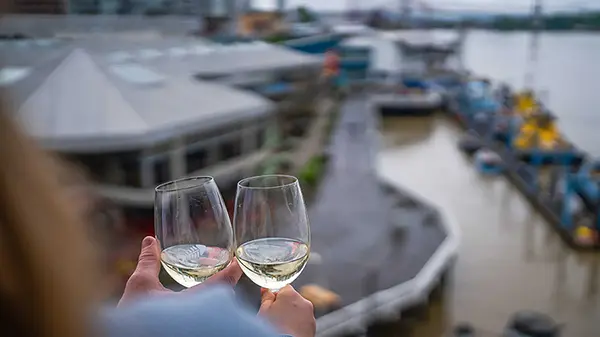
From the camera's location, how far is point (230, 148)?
334 cm

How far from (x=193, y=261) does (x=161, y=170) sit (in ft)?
7.91

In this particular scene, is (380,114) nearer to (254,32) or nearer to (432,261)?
(254,32)

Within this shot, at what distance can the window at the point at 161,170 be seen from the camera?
109 inches

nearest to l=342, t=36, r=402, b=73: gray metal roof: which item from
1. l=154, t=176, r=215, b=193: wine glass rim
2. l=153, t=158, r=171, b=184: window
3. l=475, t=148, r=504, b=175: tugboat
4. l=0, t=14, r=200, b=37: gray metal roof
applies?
l=475, t=148, r=504, b=175: tugboat

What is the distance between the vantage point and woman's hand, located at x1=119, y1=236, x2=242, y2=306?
398 millimetres

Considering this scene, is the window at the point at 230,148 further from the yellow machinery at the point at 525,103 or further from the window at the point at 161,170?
the yellow machinery at the point at 525,103

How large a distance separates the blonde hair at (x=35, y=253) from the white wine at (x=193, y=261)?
0.21 meters

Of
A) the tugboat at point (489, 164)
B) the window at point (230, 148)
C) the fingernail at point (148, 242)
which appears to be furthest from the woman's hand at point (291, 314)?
the tugboat at point (489, 164)

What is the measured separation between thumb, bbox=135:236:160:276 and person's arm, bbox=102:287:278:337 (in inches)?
5.4

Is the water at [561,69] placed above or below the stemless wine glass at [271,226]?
below

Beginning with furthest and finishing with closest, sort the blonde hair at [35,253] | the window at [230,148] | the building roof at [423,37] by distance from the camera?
the building roof at [423,37], the window at [230,148], the blonde hair at [35,253]

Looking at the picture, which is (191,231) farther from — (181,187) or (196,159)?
(196,159)

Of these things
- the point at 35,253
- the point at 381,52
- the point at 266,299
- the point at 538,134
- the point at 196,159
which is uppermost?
the point at 35,253

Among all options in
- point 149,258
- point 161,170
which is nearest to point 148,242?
point 149,258
